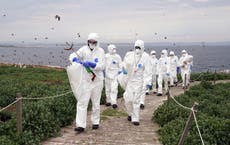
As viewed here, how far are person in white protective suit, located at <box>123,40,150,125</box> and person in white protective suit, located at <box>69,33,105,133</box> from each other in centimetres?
125

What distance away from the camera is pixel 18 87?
1405cm

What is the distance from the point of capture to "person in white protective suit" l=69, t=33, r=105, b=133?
8.66 metres

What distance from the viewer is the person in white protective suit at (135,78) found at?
9.77 meters

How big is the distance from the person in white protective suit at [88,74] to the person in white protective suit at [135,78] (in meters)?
1.25

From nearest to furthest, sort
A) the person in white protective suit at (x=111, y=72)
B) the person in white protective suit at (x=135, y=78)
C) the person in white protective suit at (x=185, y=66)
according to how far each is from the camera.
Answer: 1. the person in white protective suit at (x=135, y=78)
2. the person in white protective suit at (x=111, y=72)
3. the person in white protective suit at (x=185, y=66)

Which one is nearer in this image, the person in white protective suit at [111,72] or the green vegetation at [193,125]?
the green vegetation at [193,125]

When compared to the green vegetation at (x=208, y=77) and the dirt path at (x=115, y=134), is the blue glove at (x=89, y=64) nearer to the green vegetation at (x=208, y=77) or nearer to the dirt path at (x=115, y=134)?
the dirt path at (x=115, y=134)

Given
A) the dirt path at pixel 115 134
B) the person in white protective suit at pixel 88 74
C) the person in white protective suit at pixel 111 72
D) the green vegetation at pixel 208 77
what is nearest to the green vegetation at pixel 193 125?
the dirt path at pixel 115 134

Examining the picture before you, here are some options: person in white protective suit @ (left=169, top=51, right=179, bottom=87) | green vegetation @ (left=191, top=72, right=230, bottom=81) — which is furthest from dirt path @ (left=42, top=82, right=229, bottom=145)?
green vegetation @ (left=191, top=72, right=230, bottom=81)

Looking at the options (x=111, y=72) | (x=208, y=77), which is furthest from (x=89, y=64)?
(x=208, y=77)

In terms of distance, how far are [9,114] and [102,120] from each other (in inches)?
121

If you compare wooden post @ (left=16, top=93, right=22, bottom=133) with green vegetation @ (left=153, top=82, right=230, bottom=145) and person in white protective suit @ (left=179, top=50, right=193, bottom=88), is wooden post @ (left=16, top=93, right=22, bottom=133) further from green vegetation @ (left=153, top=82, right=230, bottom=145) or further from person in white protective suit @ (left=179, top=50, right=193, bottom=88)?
person in white protective suit @ (left=179, top=50, right=193, bottom=88)

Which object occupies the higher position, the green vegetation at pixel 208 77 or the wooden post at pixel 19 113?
the wooden post at pixel 19 113

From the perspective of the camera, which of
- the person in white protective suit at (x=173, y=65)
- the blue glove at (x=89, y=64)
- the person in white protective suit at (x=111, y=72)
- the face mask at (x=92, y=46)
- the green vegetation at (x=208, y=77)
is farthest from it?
the green vegetation at (x=208, y=77)
